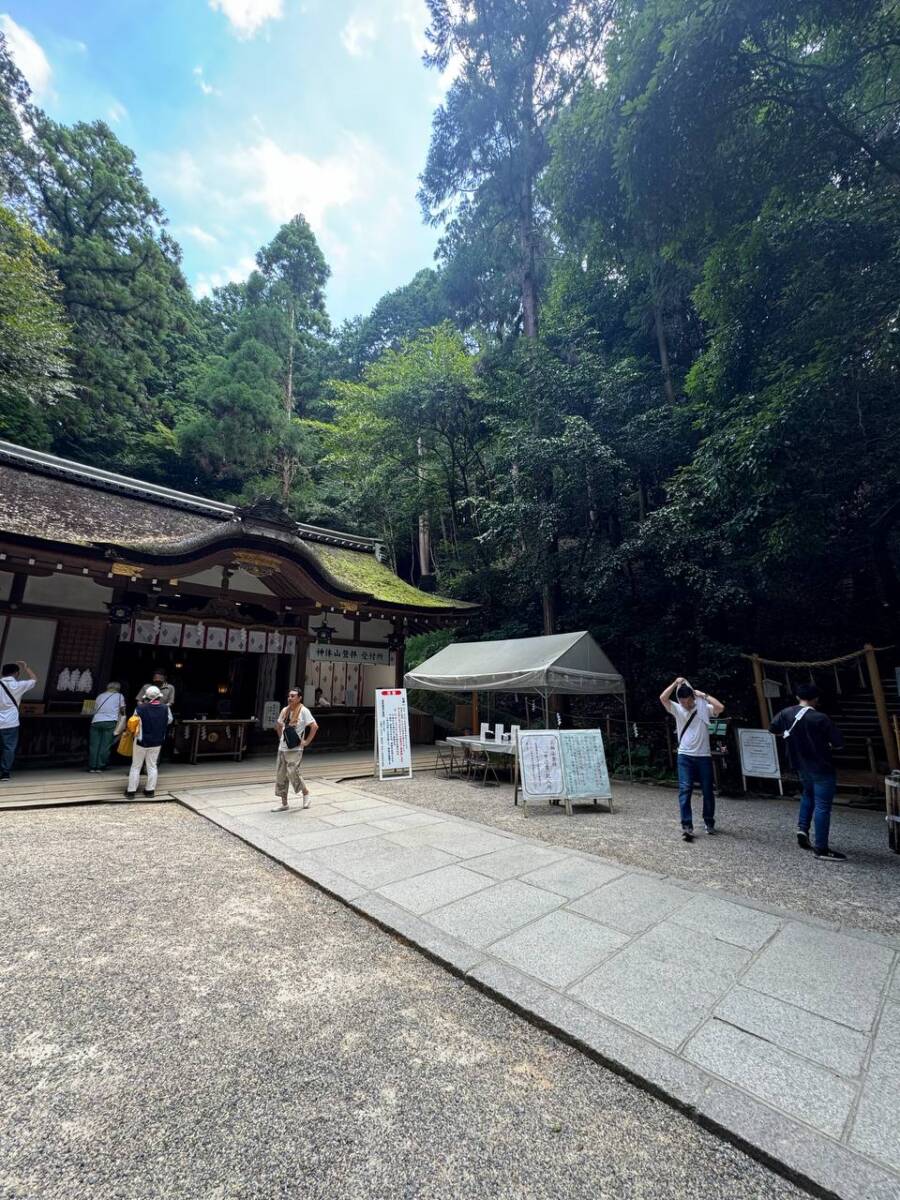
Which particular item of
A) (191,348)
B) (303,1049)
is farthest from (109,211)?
(303,1049)

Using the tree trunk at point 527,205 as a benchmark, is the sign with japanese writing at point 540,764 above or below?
below

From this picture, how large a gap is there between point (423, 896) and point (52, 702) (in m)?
8.09

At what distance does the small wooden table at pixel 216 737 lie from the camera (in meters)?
9.09

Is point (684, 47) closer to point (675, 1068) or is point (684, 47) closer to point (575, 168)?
point (575, 168)

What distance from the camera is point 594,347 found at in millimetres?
14469

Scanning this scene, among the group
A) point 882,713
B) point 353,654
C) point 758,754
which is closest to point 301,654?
point 353,654

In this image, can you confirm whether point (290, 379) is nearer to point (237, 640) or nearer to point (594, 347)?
point (594, 347)

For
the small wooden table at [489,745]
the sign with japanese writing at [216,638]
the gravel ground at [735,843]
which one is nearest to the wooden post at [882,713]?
the gravel ground at [735,843]

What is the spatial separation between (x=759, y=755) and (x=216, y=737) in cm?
982

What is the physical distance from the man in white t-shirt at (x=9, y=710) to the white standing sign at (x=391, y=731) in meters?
4.99

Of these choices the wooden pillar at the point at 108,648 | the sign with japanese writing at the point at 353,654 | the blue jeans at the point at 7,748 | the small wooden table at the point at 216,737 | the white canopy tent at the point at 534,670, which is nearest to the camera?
the blue jeans at the point at 7,748

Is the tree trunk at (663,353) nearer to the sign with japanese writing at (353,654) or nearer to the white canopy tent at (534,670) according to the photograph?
the white canopy tent at (534,670)

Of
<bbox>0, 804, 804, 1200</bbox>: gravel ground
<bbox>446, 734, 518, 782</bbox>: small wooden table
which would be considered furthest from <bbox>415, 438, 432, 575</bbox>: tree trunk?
<bbox>0, 804, 804, 1200</bbox>: gravel ground

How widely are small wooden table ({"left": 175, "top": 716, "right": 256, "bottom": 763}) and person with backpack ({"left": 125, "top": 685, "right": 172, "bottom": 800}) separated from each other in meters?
2.44
